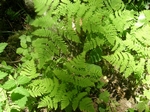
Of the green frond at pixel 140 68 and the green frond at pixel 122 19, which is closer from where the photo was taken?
the green frond at pixel 140 68

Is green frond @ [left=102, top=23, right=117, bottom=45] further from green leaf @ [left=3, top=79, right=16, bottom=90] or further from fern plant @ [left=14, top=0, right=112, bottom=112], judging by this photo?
green leaf @ [left=3, top=79, right=16, bottom=90]

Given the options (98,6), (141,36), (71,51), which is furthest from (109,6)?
(71,51)

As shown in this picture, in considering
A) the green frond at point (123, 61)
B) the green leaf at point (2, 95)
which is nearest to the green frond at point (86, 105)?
the green frond at point (123, 61)

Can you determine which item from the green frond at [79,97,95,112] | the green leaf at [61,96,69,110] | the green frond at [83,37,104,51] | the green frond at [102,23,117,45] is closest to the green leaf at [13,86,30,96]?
the green leaf at [61,96,69,110]

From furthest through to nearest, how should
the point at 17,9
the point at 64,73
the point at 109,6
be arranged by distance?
1. the point at 17,9
2. the point at 109,6
3. the point at 64,73

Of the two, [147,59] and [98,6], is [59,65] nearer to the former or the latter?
[98,6]

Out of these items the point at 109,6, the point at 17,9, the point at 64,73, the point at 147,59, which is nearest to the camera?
the point at 64,73

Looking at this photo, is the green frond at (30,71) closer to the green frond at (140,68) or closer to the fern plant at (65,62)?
the fern plant at (65,62)

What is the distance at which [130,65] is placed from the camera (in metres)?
3.05

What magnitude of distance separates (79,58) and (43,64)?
52cm

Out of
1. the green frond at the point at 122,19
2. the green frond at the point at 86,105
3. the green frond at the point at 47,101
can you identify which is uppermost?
the green frond at the point at 122,19

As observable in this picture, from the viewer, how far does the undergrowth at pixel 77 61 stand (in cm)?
279

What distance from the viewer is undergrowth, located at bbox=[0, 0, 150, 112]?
9.14 feet

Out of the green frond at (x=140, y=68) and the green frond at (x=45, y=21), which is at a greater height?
the green frond at (x=45, y=21)
